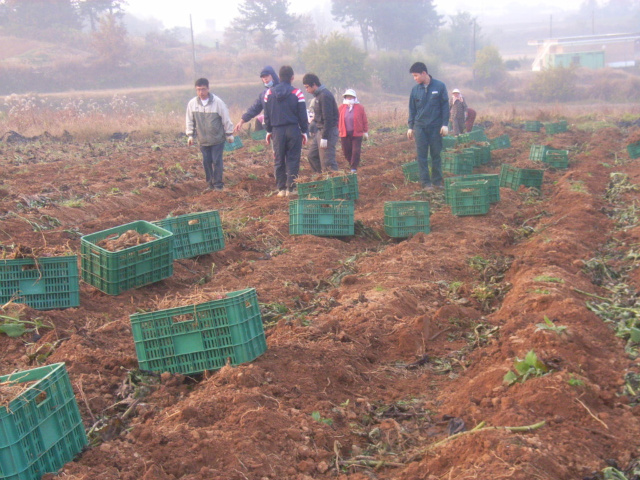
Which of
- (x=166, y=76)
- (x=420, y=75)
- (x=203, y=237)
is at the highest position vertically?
(x=166, y=76)

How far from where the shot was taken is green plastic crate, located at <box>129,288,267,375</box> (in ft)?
14.1

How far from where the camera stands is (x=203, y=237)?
24.1 feet

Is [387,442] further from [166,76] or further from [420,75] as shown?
[166,76]

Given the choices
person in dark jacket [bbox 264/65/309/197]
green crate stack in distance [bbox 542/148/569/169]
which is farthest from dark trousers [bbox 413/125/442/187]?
green crate stack in distance [bbox 542/148/569/169]

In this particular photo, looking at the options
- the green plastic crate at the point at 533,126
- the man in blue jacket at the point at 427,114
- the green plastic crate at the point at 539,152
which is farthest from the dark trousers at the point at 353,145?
the green plastic crate at the point at 533,126

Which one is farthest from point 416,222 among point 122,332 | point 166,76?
point 166,76

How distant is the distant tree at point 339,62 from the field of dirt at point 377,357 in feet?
158

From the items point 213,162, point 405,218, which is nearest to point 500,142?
point 213,162

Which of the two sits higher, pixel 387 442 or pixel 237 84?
pixel 237 84

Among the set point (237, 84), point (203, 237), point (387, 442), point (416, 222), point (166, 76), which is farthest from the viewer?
point (166, 76)

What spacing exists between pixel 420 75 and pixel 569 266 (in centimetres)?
533

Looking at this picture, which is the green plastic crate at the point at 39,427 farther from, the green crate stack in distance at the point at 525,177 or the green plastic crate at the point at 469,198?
the green crate stack in distance at the point at 525,177

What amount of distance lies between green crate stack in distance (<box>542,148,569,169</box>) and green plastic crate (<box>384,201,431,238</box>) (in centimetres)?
713

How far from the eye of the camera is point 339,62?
5559cm
